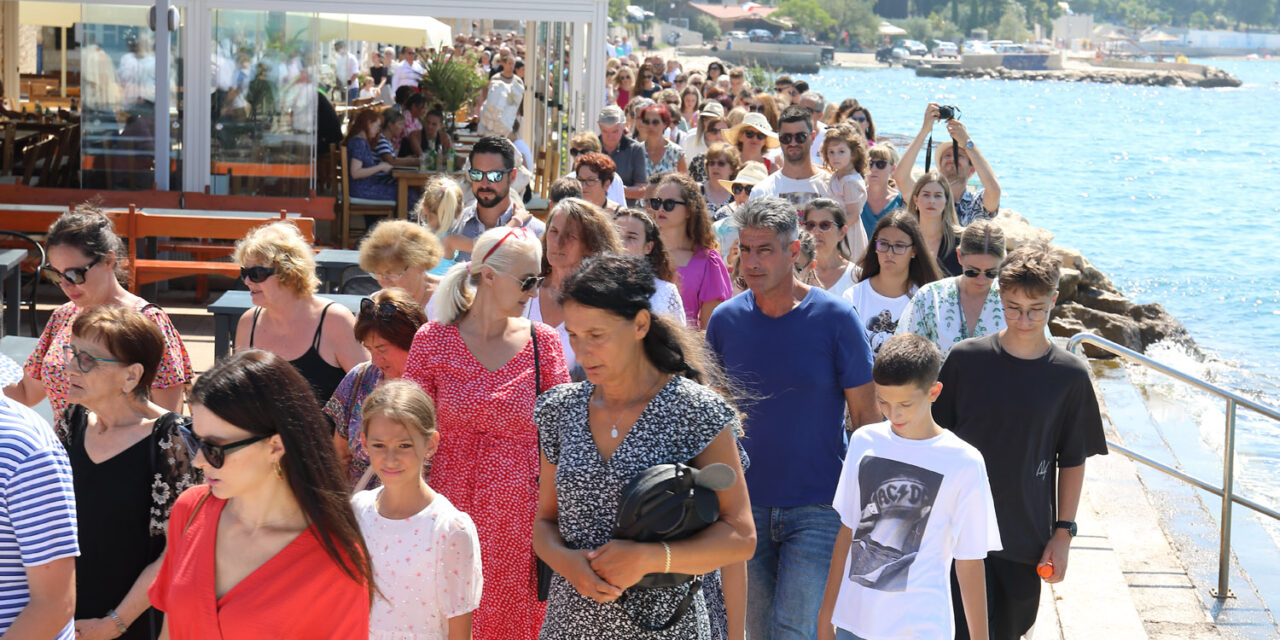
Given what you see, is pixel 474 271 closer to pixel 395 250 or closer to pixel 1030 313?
pixel 395 250

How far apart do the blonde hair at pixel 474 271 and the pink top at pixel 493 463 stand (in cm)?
12

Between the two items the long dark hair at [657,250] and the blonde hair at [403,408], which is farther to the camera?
the long dark hair at [657,250]

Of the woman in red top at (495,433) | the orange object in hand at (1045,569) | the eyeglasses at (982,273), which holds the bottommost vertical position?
the orange object in hand at (1045,569)

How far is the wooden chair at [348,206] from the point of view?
525 inches

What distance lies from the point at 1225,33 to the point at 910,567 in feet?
702

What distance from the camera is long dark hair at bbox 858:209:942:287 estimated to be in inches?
232

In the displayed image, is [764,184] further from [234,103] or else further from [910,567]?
[234,103]

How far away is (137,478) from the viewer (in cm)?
364

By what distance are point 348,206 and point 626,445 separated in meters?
10.8

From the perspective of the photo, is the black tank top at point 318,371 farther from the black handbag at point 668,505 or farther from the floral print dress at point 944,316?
the black handbag at point 668,505

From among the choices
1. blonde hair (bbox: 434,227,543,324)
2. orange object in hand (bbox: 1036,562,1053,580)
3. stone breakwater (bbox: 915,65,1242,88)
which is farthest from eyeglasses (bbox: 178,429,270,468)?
stone breakwater (bbox: 915,65,1242,88)

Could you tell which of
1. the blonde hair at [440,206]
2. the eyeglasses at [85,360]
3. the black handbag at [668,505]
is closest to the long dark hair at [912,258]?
the blonde hair at [440,206]

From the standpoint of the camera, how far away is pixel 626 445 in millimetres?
3104

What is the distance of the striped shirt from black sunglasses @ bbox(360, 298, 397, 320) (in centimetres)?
182
